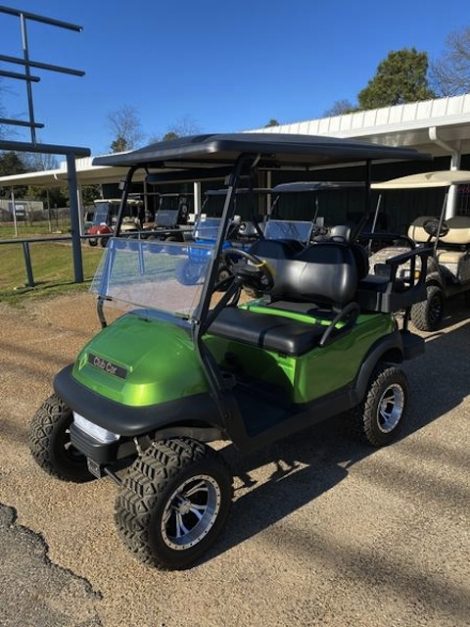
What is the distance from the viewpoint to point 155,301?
2486mm

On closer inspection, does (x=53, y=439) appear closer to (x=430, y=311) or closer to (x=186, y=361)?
(x=186, y=361)

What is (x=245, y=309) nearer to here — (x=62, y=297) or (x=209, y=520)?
(x=209, y=520)

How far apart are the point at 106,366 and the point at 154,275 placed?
529 mm

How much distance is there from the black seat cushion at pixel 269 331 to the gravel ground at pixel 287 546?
723 mm

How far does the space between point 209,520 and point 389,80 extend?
37295 millimetres

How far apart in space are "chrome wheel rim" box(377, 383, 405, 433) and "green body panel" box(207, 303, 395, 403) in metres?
0.35

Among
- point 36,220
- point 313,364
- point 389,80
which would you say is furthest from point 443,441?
point 36,220

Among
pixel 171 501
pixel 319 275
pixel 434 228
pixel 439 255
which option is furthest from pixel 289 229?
pixel 171 501

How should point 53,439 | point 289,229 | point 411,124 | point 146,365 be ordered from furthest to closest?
point 411,124
point 289,229
point 53,439
point 146,365

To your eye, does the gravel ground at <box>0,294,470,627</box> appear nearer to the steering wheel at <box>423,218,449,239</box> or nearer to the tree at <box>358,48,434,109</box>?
the steering wheel at <box>423,218,449,239</box>

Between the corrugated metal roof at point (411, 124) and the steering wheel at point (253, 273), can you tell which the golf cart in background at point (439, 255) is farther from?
the steering wheel at point (253, 273)

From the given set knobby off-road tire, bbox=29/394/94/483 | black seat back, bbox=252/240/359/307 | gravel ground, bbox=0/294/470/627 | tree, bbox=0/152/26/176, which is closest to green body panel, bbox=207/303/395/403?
black seat back, bbox=252/240/359/307

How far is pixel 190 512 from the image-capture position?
84.4 inches

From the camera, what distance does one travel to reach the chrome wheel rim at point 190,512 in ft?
6.68
